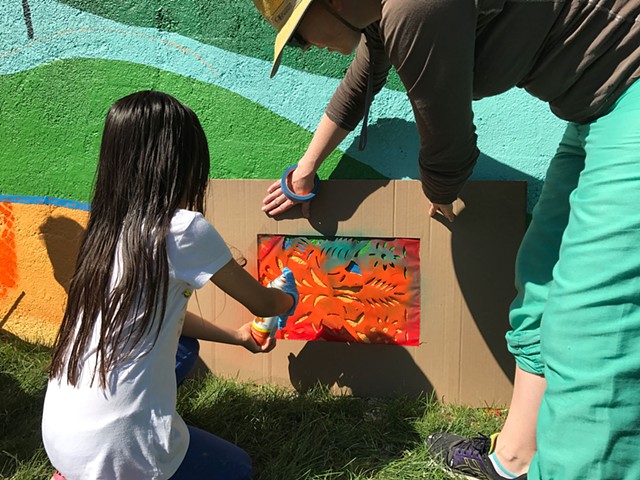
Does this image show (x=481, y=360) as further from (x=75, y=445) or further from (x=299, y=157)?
(x=75, y=445)

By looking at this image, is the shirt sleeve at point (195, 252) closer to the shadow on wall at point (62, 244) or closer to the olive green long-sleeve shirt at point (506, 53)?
the olive green long-sleeve shirt at point (506, 53)

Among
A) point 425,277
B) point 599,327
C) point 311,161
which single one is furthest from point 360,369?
point 599,327

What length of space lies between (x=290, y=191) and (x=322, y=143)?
204 mm

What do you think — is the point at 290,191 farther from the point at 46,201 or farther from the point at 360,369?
the point at 46,201

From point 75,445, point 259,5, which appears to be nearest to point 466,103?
point 259,5

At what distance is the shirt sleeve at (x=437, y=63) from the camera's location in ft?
3.28

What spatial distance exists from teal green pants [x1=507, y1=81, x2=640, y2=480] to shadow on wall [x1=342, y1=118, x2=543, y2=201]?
83 cm

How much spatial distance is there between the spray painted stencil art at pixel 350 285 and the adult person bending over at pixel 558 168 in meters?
0.49

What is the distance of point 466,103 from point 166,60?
138 cm

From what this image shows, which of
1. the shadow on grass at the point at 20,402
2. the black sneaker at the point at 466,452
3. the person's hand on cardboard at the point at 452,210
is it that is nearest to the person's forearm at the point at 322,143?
the person's hand on cardboard at the point at 452,210

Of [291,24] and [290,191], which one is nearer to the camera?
[291,24]

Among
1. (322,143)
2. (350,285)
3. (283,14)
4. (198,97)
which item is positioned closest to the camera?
(283,14)

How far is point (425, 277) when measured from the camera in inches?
74.0

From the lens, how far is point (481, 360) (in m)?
1.86
